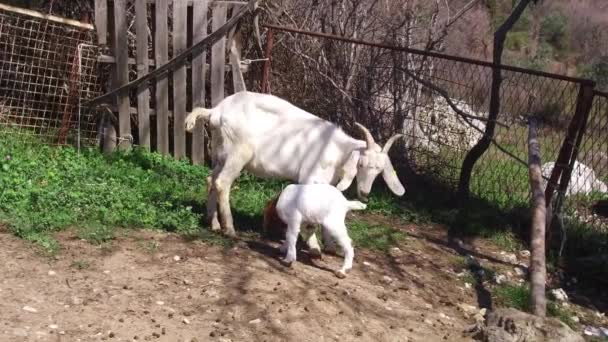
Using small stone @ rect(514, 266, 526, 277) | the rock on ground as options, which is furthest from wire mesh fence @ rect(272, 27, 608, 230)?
the rock on ground

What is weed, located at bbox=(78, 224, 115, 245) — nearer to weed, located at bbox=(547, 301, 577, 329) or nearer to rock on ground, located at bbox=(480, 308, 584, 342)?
rock on ground, located at bbox=(480, 308, 584, 342)

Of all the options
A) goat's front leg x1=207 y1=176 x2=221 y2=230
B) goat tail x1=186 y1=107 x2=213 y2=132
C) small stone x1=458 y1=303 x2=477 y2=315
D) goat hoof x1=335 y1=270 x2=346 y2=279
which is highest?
goat tail x1=186 y1=107 x2=213 y2=132

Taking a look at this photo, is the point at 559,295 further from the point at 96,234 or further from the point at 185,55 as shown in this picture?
the point at 185,55

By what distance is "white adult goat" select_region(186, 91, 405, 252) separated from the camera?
559cm

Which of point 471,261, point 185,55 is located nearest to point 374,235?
point 471,261

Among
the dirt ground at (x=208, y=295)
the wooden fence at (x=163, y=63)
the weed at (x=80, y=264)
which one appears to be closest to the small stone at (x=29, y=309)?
the dirt ground at (x=208, y=295)

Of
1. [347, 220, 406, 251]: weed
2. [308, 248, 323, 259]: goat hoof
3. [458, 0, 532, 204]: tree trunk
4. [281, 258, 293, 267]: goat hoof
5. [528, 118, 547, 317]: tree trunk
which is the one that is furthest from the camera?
[458, 0, 532, 204]: tree trunk

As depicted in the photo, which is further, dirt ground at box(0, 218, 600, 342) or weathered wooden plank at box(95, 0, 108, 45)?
weathered wooden plank at box(95, 0, 108, 45)

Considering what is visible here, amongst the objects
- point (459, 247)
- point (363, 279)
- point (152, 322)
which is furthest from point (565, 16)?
point (152, 322)

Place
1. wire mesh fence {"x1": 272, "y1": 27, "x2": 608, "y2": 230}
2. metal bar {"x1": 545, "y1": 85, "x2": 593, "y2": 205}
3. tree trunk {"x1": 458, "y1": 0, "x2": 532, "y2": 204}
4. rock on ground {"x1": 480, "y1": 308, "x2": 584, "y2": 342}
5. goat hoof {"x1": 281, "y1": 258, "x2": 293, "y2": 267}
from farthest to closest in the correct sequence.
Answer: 1. wire mesh fence {"x1": 272, "y1": 27, "x2": 608, "y2": 230}
2. tree trunk {"x1": 458, "y1": 0, "x2": 532, "y2": 204}
3. metal bar {"x1": 545, "y1": 85, "x2": 593, "y2": 205}
4. goat hoof {"x1": 281, "y1": 258, "x2": 293, "y2": 267}
5. rock on ground {"x1": 480, "y1": 308, "x2": 584, "y2": 342}

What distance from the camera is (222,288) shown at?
15.4 feet

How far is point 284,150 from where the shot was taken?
570 cm

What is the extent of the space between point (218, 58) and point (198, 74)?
26cm

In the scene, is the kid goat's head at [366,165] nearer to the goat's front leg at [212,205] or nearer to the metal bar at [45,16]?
the goat's front leg at [212,205]
